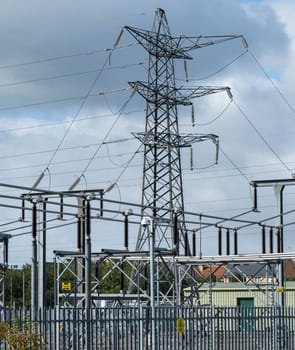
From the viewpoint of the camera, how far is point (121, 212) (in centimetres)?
3078

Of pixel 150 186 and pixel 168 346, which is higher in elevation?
pixel 150 186

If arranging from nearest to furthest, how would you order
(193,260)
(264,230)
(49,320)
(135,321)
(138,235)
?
1. (49,320)
2. (135,321)
3. (193,260)
4. (264,230)
5. (138,235)

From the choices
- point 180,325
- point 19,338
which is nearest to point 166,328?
point 180,325

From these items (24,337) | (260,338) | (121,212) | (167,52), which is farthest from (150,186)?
(24,337)

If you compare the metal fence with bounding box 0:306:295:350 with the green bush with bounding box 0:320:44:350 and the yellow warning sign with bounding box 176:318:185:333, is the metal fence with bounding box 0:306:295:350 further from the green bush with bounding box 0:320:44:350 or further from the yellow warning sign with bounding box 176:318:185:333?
the green bush with bounding box 0:320:44:350

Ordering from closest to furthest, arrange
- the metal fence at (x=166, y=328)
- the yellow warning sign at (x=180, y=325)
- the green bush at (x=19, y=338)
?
the green bush at (x=19, y=338) < the metal fence at (x=166, y=328) < the yellow warning sign at (x=180, y=325)

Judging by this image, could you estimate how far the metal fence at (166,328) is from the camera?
21500 mm

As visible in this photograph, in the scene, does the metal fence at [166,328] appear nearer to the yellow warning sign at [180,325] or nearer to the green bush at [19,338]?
the yellow warning sign at [180,325]

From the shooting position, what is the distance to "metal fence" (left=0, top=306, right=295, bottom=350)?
2150cm

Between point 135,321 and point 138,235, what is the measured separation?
55.1ft

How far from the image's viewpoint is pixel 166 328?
2500 cm

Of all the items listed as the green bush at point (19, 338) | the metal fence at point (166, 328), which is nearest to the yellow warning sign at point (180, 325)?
the metal fence at point (166, 328)

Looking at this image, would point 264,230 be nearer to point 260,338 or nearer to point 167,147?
point 167,147

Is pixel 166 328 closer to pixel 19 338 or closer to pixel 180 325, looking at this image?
pixel 180 325
